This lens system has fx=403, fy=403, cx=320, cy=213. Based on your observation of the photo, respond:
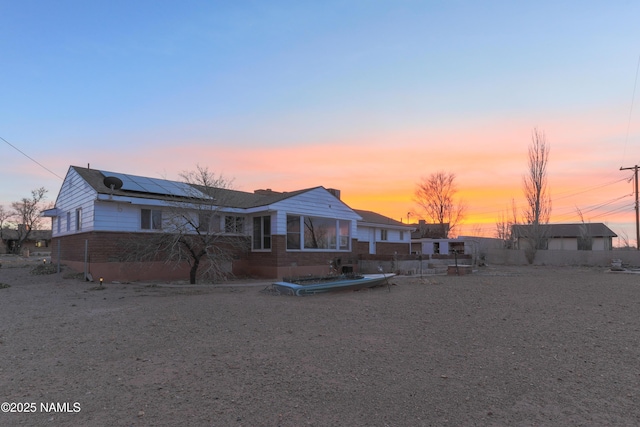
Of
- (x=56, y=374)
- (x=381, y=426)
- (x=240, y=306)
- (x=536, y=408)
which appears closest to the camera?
(x=381, y=426)

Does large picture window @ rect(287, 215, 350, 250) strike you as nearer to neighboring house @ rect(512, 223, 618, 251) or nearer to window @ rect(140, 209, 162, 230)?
window @ rect(140, 209, 162, 230)

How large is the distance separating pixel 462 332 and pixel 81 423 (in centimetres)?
576

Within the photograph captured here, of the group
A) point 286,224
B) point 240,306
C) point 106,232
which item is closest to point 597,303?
point 240,306

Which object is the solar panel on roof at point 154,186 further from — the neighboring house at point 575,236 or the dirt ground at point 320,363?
the neighboring house at point 575,236

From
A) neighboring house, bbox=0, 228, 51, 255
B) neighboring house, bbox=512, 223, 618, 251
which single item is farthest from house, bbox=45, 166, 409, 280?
neighboring house, bbox=0, 228, 51, 255

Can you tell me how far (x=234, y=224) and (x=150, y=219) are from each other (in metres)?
3.91

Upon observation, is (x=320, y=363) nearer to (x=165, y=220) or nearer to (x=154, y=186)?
(x=165, y=220)

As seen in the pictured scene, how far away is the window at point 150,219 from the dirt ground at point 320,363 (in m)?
6.18

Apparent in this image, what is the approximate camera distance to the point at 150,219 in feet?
53.0

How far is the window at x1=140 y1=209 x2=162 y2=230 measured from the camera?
15945mm

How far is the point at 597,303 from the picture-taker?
9.93 m

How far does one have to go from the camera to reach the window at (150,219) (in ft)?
52.3

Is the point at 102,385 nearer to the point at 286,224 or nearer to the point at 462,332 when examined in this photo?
the point at 462,332

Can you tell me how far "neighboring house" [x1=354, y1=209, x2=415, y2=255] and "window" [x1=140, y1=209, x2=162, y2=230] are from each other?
1308 cm
